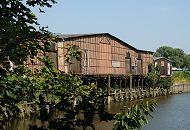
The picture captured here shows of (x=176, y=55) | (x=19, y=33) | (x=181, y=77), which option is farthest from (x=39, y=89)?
(x=176, y=55)

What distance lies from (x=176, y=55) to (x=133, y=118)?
490 feet

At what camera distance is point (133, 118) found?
3697 millimetres

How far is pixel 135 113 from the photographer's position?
148 inches

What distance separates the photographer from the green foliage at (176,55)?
13875 centimetres

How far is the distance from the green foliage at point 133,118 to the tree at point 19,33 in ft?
4.00

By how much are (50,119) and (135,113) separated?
865 mm

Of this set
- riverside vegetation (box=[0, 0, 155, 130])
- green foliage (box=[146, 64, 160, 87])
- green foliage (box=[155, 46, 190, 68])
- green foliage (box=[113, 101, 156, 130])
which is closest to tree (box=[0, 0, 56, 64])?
riverside vegetation (box=[0, 0, 155, 130])

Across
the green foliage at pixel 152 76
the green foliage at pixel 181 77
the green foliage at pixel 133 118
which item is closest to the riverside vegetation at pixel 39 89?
the green foliage at pixel 133 118

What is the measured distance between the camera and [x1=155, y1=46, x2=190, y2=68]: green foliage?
455 ft

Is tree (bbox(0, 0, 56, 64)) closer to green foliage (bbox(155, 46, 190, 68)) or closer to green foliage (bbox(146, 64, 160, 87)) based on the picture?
green foliage (bbox(146, 64, 160, 87))

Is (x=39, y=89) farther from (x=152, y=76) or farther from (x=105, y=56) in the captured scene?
(x=152, y=76)

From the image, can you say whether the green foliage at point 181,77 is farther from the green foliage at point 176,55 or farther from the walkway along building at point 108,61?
the green foliage at point 176,55

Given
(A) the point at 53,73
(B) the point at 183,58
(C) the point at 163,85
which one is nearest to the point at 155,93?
(C) the point at 163,85

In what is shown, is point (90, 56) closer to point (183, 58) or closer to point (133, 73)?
point (133, 73)
